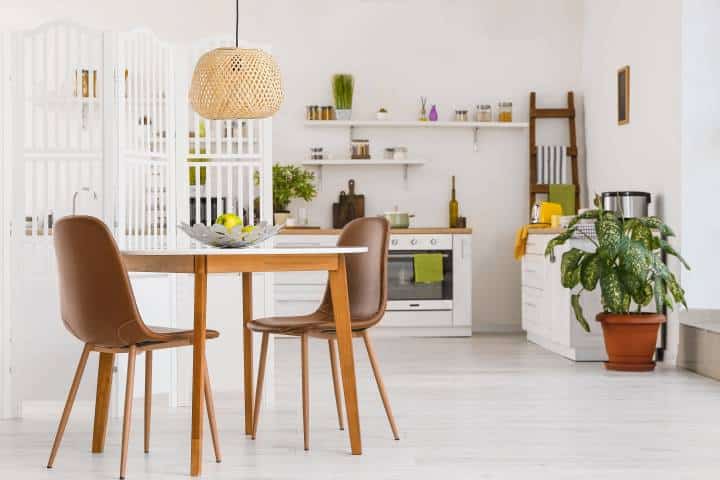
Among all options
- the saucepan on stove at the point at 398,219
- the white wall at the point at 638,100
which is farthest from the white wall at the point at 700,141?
the saucepan on stove at the point at 398,219

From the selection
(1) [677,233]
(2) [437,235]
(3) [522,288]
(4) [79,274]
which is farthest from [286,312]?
(4) [79,274]

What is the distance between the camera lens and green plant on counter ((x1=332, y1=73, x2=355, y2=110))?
27.6ft

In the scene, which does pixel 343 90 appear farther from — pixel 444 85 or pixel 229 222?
pixel 229 222

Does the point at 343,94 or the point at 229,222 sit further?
the point at 343,94

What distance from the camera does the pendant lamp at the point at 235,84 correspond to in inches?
165

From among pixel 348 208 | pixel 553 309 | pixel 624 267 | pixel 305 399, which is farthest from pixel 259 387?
pixel 348 208

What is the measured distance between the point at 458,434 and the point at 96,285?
5.30ft

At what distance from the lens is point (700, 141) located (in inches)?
249

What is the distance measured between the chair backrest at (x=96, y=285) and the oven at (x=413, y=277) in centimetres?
456

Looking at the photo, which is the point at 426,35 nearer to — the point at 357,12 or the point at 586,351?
the point at 357,12

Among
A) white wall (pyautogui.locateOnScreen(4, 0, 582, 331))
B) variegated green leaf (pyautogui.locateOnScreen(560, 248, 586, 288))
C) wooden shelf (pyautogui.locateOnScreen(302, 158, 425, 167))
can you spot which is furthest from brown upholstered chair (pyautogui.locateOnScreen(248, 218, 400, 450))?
white wall (pyautogui.locateOnScreen(4, 0, 582, 331))

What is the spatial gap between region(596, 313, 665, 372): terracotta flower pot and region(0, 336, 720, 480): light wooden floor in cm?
13

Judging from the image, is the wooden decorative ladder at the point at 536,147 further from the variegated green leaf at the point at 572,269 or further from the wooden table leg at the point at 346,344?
the wooden table leg at the point at 346,344

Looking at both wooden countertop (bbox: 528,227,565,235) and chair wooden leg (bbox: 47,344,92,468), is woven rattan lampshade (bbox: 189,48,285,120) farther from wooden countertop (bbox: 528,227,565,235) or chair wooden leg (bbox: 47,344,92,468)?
wooden countertop (bbox: 528,227,565,235)
